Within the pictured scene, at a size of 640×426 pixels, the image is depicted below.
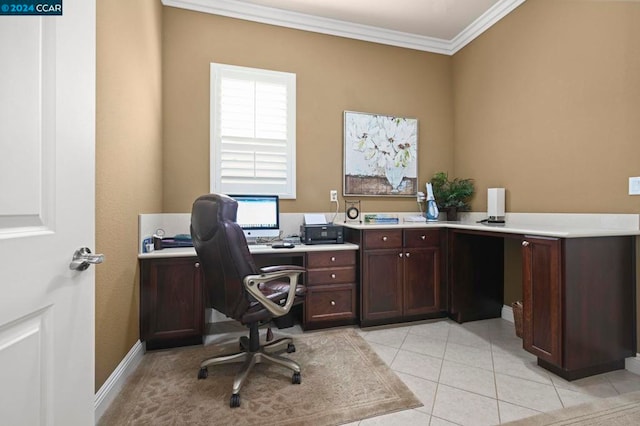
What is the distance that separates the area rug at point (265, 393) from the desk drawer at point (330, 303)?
383mm

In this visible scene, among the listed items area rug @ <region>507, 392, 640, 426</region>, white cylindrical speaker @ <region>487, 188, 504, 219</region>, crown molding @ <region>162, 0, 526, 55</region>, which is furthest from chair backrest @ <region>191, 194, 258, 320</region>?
white cylindrical speaker @ <region>487, 188, 504, 219</region>

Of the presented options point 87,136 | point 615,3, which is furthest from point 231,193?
point 615,3

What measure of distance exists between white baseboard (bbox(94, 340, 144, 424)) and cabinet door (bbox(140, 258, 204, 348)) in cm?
13

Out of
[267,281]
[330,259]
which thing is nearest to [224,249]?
[267,281]

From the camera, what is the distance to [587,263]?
5.97 ft

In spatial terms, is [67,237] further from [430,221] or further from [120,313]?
[430,221]

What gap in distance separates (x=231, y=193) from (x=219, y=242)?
1.34m

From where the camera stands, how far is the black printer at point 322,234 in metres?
2.71

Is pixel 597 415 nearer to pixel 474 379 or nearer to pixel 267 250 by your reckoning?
pixel 474 379

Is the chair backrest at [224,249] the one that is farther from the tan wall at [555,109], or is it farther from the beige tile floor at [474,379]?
the tan wall at [555,109]

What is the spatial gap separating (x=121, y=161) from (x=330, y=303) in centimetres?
191

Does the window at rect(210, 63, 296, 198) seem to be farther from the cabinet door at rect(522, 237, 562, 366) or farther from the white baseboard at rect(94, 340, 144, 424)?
the cabinet door at rect(522, 237, 562, 366)

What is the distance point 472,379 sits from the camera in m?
1.84

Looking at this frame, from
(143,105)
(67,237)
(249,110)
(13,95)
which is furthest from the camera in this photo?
(249,110)
